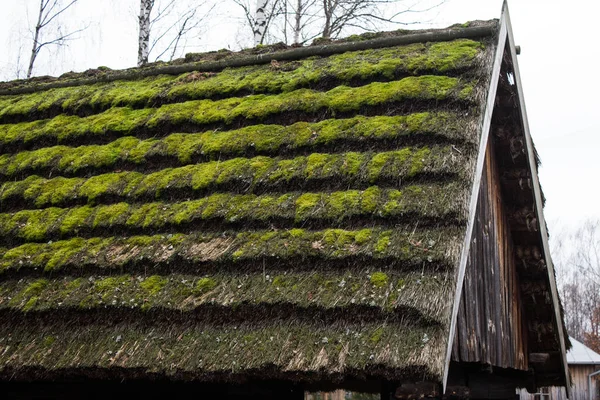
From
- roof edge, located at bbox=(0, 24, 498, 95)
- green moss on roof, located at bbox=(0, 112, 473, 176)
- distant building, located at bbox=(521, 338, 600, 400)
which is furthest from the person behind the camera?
distant building, located at bbox=(521, 338, 600, 400)

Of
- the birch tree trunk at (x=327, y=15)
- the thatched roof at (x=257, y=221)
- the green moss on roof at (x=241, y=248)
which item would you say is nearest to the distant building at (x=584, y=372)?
the birch tree trunk at (x=327, y=15)

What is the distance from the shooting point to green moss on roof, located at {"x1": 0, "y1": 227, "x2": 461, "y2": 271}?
4746 millimetres

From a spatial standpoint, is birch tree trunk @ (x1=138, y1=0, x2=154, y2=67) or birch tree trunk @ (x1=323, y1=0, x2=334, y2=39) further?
birch tree trunk @ (x1=323, y1=0, x2=334, y2=39)

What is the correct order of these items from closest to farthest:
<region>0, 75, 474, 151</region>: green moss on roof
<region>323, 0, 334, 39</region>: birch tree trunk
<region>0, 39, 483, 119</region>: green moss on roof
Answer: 1. <region>0, 75, 474, 151</region>: green moss on roof
2. <region>0, 39, 483, 119</region>: green moss on roof
3. <region>323, 0, 334, 39</region>: birch tree trunk

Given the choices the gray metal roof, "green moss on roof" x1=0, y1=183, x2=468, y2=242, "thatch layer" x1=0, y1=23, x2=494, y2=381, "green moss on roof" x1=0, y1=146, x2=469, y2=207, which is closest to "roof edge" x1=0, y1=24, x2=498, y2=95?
"thatch layer" x1=0, y1=23, x2=494, y2=381

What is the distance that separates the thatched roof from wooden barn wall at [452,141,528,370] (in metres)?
1.34

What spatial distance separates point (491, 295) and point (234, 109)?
3057mm

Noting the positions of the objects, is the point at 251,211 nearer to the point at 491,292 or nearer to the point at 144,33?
the point at 491,292

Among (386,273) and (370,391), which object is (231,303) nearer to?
(386,273)

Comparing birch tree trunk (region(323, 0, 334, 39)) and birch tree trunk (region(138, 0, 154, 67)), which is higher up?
birch tree trunk (region(323, 0, 334, 39))

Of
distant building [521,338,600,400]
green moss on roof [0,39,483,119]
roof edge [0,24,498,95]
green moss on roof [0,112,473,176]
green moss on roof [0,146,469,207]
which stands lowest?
distant building [521,338,600,400]

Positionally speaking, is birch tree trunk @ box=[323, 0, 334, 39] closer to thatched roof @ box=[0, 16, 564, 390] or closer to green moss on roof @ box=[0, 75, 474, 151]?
thatched roof @ box=[0, 16, 564, 390]

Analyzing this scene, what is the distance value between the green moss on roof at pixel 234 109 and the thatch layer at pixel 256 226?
0.02m

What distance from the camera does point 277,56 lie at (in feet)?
25.2
